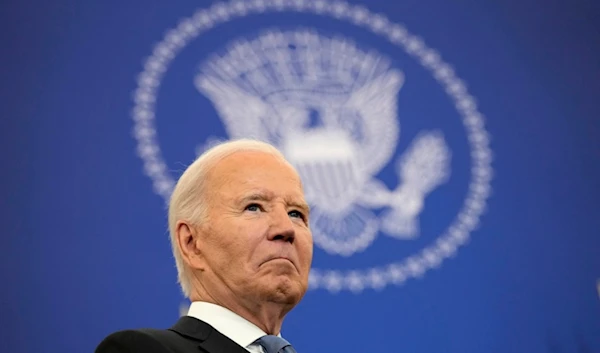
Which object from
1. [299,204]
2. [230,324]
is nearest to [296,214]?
[299,204]

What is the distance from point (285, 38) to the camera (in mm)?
2920

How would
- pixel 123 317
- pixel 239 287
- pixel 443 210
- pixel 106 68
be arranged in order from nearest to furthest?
pixel 239 287, pixel 123 317, pixel 106 68, pixel 443 210

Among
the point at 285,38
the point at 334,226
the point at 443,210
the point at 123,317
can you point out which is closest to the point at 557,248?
the point at 443,210

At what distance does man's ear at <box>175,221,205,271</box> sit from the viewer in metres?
1.79

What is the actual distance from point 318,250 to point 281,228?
984 mm

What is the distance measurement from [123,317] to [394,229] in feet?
3.10

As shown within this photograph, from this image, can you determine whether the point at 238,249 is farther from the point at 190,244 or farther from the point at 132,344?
the point at 132,344

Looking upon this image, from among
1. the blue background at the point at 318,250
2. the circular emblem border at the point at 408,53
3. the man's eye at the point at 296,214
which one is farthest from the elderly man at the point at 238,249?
the circular emblem border at the point at 408,53

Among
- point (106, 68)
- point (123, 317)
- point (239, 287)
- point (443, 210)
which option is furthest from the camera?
point (443, 210)

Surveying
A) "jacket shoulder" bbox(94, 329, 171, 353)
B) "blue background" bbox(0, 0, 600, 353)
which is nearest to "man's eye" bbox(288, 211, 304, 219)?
"jacket shoulder" bbox(94, 329, 171, 353)

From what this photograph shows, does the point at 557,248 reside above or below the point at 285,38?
below

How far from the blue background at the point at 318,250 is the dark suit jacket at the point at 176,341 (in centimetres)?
80

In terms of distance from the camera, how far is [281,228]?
5.74 ft

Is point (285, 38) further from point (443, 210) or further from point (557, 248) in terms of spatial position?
→ point (557, 248)
